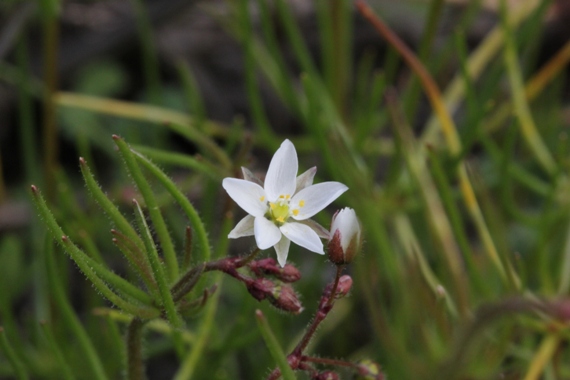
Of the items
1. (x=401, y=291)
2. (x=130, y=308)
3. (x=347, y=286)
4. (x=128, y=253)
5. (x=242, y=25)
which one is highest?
(x=242, y=25)

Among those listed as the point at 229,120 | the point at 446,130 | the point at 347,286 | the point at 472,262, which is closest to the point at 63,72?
the point at 229,120

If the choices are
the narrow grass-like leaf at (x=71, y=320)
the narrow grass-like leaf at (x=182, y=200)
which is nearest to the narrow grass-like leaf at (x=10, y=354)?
the narrow grass-like leaf at (x=71, y=320)

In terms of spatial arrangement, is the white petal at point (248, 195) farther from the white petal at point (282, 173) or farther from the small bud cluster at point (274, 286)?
the small bud cluster at point (274, 286)

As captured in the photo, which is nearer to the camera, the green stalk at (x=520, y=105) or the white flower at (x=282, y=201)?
the white flower at (x=282, y=201)

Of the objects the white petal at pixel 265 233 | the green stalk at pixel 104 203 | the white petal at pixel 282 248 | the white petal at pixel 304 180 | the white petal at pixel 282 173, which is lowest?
the white petal at pixel 282 248

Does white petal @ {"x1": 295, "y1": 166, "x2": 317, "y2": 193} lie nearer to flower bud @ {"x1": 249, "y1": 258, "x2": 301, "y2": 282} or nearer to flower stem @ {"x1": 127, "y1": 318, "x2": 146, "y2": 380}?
flower bud @ {"x1": 249, "y1": 258, "x2": 301, "y2": 282}

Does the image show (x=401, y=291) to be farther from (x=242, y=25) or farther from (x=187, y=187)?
(x=242, y=25)

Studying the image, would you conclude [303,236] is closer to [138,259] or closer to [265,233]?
[265,233]
